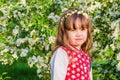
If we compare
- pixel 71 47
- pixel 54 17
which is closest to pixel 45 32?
pixel 54 17

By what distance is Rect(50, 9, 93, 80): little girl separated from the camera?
3.88m

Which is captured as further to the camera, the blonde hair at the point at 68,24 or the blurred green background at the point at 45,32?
the blurred green background at the point at 45,32

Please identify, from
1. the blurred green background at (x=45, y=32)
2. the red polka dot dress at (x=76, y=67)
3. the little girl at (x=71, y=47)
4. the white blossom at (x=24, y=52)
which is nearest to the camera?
the little girl at (x=71, y=47)

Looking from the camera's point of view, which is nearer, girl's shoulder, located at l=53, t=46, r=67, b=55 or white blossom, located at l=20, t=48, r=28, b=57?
girl's shoulder, located at l=53, t=46, r=67, b=55

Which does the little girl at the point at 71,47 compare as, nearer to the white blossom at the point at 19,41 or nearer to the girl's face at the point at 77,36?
the girl's face at the point at 77,36

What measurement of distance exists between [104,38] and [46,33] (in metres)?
0.69

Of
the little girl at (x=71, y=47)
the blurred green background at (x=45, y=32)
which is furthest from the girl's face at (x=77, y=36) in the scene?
the blurred green background at (x=45, y=32)

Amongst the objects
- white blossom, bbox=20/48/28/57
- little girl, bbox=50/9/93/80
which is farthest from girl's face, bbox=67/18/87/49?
white blossom, bbox=20/48/28/57

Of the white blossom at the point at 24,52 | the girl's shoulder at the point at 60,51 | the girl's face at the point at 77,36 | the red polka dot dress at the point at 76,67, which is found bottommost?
the white blossom at the point at 24,52

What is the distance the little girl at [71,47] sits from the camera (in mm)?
3885

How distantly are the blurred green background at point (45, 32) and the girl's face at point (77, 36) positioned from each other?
116 centimetres

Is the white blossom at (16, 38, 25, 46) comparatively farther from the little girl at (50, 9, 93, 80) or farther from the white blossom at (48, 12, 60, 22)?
the little girl at (50, 9, 93, 80)

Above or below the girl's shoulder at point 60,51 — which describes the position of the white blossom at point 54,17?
below

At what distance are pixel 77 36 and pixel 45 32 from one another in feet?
6.30
